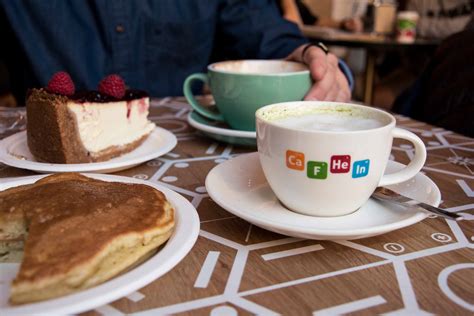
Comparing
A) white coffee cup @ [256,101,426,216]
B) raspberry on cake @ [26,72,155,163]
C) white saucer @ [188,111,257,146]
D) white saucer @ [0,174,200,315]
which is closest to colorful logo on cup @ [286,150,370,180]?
white coffee cup @ [256,101,426,216]

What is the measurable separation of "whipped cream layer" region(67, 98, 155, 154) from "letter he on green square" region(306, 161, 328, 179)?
475mm

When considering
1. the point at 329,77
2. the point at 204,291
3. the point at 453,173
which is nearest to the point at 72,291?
the point at 204,291

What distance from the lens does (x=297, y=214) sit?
57 centimetres

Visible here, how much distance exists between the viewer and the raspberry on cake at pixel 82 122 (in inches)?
31.9

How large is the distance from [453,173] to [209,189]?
1.44 feet

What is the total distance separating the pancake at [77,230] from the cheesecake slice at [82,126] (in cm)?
24

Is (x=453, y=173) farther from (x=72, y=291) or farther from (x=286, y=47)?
(x=286, y=47)

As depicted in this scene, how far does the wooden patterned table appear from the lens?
42cm

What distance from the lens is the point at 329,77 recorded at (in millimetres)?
1078

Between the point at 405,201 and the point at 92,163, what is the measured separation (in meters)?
0.48

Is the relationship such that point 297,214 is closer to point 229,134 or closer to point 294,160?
point 294,160

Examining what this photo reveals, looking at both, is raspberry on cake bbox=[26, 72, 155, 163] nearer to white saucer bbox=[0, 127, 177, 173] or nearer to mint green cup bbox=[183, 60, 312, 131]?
white saucer bbox=[0, 127, 177, 173]

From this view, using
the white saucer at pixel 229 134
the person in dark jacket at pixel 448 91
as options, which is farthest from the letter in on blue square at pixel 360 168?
the person in dark jacket at pixel 448 91

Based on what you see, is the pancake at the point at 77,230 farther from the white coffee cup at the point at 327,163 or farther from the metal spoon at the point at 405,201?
the metal spoon at the point at 405,201
